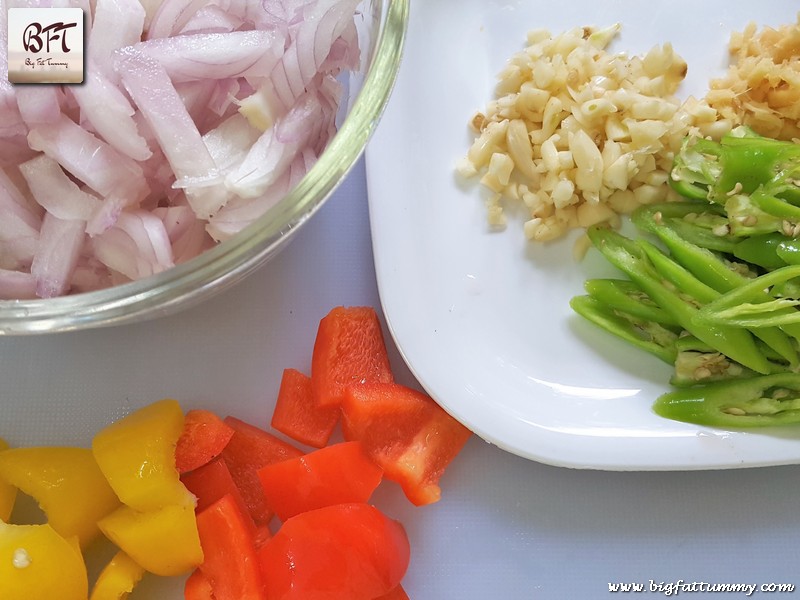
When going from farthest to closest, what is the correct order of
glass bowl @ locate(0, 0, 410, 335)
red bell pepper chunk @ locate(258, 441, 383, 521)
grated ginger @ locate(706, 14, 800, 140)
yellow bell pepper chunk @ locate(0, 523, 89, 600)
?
grated ginger @ locate(706, 14, 800, 140), red bell pepper chunk @ locate(258, 441, 383, 521), yellow bell pepper chunk @ locate(0, 523, 89, 600), glass bowl @ locate(0, 0, 410, 335)

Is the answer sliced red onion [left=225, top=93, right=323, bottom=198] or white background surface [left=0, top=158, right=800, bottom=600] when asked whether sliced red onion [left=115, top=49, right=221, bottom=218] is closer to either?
sliced red onion [left=225, top=93, right=323, bottom=198]

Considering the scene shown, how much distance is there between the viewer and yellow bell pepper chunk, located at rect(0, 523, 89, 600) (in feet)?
3.02

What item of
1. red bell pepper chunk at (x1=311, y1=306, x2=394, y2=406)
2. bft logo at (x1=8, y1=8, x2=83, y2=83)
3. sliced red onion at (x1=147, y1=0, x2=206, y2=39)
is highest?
sliced red onion at (x1=147, y1=0, x2=206, y2=39)

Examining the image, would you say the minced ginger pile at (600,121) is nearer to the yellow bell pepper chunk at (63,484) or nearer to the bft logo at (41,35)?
the bft logo at (41,35)

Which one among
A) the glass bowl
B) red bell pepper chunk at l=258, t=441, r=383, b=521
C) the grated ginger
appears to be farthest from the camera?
the grated ginger

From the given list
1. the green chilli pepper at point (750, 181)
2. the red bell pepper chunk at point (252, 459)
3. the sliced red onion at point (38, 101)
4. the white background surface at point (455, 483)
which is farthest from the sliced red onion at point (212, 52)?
the green chilli pepper at point (750, 181)

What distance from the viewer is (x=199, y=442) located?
1.04 metres

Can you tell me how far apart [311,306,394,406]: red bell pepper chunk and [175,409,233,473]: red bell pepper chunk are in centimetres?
14

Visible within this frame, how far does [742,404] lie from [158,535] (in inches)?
32.2

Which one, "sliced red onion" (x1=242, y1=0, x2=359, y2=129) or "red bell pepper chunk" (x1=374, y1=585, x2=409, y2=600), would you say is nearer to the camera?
"sliced red onion" (x1=242, y1=0, x2=359, y2=129)

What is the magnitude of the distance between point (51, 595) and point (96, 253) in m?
0.44

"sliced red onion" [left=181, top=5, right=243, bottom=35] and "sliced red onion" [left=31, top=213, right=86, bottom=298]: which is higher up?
"sliced red onion" [left=181, top=5, right=243, bottom=35]

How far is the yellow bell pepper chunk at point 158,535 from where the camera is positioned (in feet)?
3.17

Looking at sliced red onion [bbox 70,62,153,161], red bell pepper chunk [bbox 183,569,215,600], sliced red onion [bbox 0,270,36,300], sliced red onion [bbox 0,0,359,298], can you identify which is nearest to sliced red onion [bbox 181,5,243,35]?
sliced red onion [bbox 0,0,359,298]
